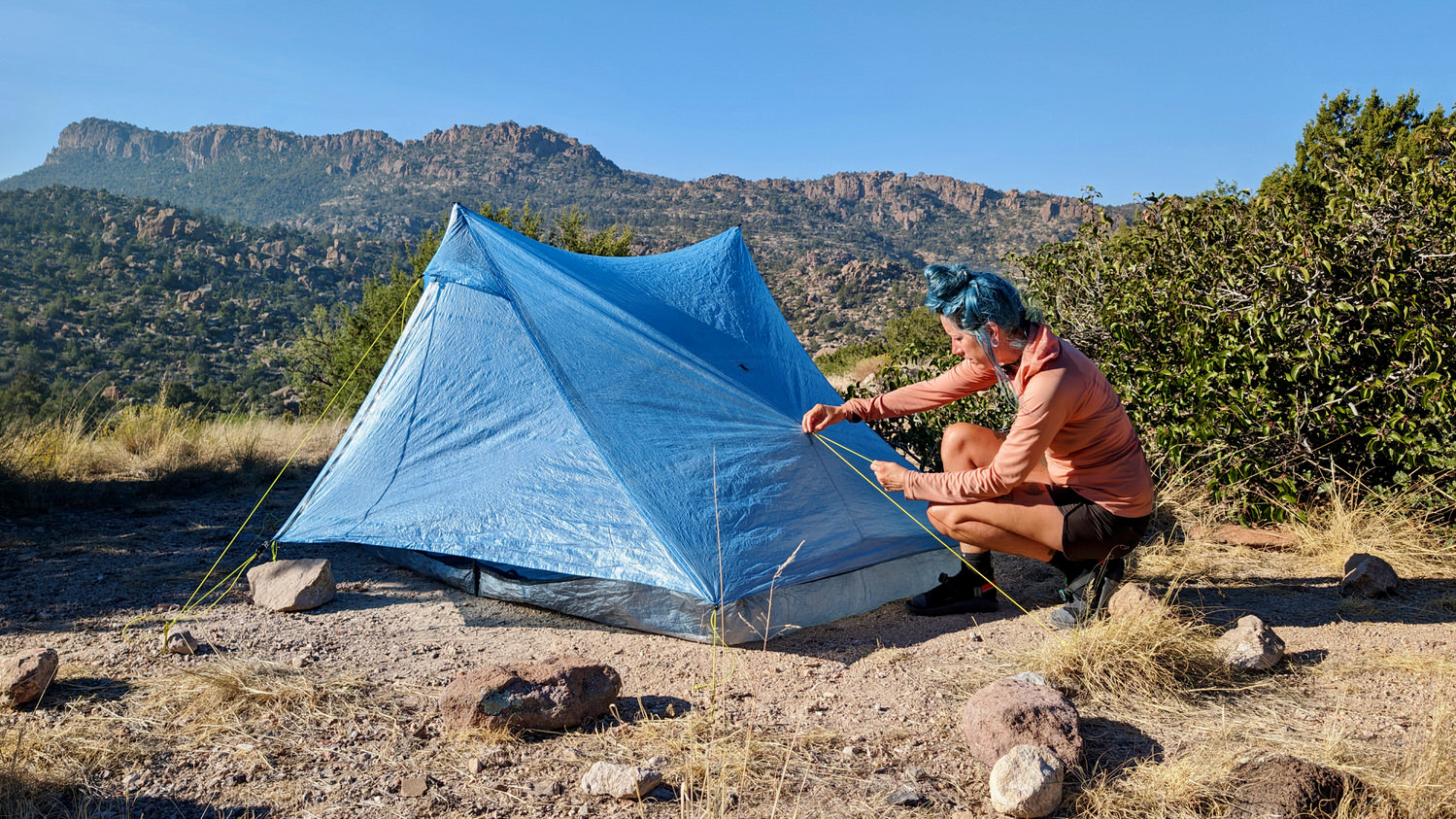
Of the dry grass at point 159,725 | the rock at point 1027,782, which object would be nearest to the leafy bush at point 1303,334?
the rock at point 1027,782

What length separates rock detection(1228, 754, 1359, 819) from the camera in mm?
1983

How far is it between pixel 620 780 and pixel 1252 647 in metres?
2.19

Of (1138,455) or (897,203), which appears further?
(897,203)

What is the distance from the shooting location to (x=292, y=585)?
3.77 metres

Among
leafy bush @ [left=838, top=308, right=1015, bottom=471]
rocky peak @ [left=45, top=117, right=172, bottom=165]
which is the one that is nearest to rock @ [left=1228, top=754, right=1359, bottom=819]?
leafy bush @ [left=838, top=308, right=1015, bottom=471]

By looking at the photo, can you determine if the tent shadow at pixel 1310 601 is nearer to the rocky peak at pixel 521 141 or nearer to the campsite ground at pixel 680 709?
the campsite ground at pixel 680 709

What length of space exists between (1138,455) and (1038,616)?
81cm

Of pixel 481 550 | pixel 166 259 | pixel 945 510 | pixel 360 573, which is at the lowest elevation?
pixel 360 573

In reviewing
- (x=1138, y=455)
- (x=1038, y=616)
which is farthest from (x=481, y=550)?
(x=1138, y=455)

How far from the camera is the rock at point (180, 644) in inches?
126

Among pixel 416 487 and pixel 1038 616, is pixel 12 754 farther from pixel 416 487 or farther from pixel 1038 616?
pixel 1038 616

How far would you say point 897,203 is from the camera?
189ft

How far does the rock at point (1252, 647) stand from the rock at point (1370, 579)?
94 cm

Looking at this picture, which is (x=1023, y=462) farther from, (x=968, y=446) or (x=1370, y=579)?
(x=1370, y=579)
